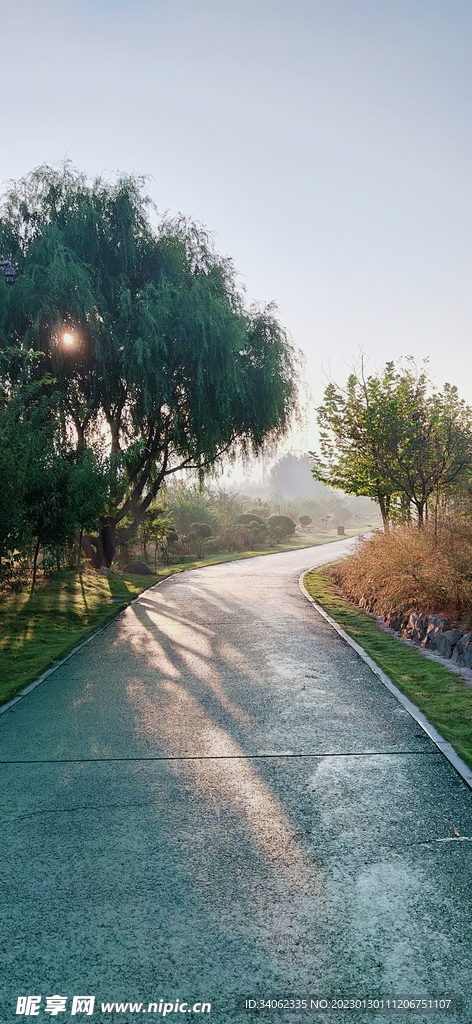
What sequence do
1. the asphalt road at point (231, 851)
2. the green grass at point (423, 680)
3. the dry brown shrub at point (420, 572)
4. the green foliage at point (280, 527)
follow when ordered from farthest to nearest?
the green foliage at point (280, 527) < the dry brown shrub at point (420, 572) < the green grass at point (423, 680) < the asphalt road at point (231, 851)

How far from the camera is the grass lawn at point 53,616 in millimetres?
9198

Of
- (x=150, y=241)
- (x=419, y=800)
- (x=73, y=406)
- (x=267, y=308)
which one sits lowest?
(x=419, y=800)

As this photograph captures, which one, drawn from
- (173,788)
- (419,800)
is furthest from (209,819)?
(419,800)

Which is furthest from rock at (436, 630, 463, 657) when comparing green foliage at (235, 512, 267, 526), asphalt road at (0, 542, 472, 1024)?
green foliage at (235, 512, 267, 526)

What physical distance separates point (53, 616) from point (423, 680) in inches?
306

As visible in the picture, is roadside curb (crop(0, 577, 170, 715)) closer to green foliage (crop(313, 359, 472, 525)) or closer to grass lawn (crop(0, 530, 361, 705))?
grass lawn (crop(0, 530, 361, 705))

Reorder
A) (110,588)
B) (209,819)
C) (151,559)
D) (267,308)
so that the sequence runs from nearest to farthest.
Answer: (209,819), (110,588), (267,308), (151,559)

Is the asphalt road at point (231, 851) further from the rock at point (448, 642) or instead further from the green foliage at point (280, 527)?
the green foliage at point (280, 527)

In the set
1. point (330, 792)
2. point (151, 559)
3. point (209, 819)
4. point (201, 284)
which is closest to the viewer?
point (209, 819)

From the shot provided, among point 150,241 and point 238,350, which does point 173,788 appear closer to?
point 238,350

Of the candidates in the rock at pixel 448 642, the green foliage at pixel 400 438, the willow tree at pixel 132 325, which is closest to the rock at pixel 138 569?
the willow tree at pixel 132 325

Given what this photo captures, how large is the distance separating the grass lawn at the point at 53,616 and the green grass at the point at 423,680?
4.31m

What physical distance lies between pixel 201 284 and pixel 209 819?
16620 millimetres

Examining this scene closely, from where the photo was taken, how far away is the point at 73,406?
18094 millimetres
